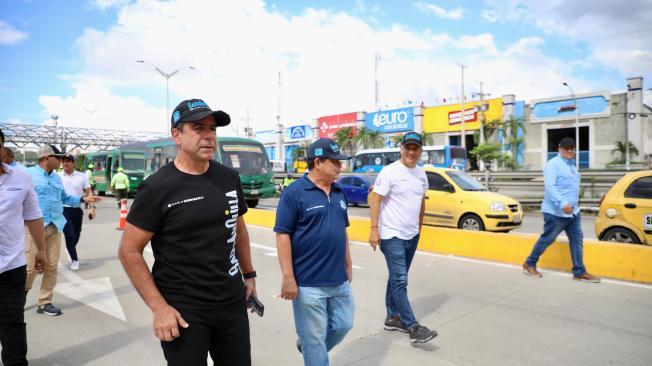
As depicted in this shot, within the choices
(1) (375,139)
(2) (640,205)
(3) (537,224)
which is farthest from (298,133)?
(2) (640,205)

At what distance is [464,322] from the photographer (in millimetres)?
4539

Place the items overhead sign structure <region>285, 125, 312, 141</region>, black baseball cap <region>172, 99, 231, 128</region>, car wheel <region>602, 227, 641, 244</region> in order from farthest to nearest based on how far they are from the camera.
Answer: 1. overhead sign structure <region>285, 125, 312, 141</region>
2. car wheel <region>602, 227, 641, 244</region>
3. black baseball cap <region>172, 99, 231, 128</region>

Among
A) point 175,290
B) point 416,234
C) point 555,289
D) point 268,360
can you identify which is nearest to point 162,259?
point 175,290

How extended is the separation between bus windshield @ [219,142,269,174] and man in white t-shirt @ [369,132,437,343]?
13.7m

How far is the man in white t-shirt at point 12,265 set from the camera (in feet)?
9.82

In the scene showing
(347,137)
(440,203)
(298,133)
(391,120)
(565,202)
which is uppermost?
(391,120)

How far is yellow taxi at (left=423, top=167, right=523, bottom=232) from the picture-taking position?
9.80m

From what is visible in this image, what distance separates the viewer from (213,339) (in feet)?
7.27

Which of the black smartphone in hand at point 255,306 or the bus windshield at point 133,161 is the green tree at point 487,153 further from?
the black smartphone in hand at point 255,306

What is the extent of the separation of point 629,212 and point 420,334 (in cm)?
522

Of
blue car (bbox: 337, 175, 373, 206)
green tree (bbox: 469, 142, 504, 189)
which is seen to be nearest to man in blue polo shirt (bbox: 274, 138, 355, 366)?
blue car (bbox: 337, 175, 373, 206)

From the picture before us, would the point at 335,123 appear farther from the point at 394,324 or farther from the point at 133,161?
the point at 394,324

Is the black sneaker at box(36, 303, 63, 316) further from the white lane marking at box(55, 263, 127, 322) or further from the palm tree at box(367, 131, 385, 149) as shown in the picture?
the palm tree at box(367, 131, 385, 149)

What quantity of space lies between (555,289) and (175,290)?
5.04 m
